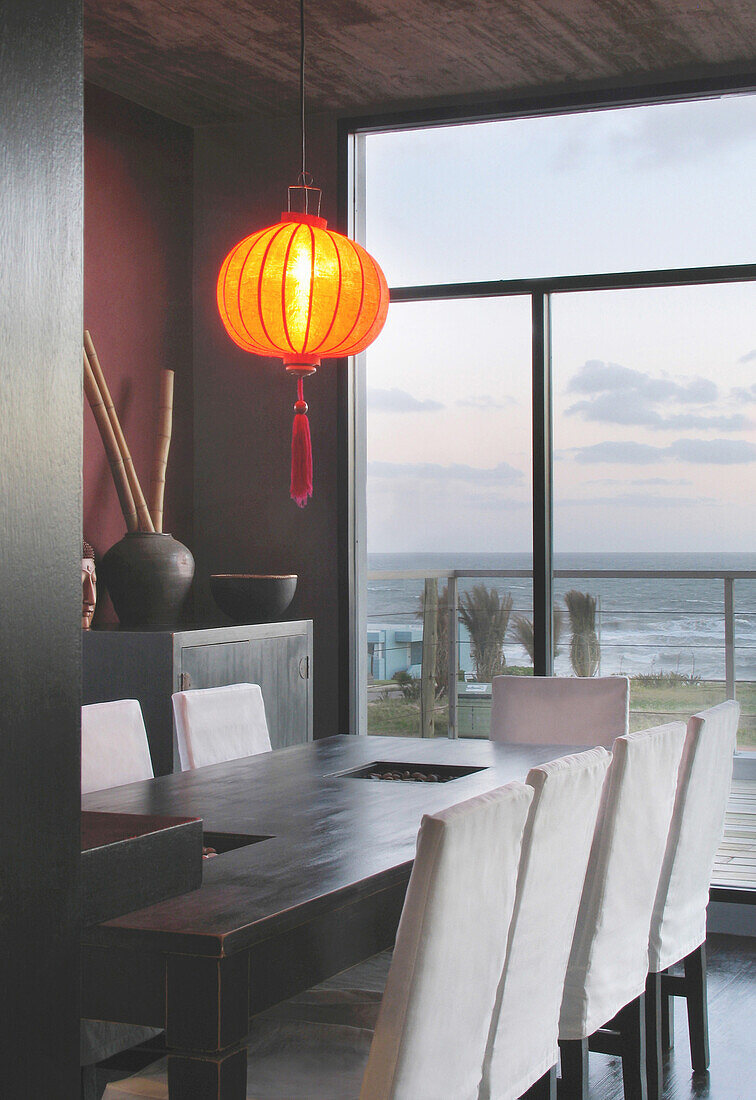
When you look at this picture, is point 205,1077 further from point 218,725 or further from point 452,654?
point 452,654

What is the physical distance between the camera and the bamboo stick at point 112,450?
456 cm

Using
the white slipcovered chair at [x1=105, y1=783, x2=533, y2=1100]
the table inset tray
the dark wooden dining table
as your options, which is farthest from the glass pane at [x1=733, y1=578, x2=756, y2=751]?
the table inset tray

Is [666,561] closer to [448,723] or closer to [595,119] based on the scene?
[448,723]

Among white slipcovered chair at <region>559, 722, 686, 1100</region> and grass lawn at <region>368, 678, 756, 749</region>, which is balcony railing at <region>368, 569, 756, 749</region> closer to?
grass lawn at <region>368, 678, 756, 749</region>

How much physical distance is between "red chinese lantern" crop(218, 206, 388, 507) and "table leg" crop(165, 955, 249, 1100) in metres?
1.90

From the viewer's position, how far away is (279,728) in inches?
188

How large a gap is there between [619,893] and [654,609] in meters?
2.38

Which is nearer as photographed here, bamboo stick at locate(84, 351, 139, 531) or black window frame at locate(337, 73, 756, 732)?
bamboo stick at locate(84, 351, 139, 531)

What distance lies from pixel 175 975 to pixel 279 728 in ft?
9.95

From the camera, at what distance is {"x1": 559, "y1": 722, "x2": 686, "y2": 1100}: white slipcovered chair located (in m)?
2.48

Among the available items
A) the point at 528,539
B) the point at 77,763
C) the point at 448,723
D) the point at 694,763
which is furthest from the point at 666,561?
the point at 77,763

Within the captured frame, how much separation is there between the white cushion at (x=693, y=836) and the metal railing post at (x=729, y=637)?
5.31 feet

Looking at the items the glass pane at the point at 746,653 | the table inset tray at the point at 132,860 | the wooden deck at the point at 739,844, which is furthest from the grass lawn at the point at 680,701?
the table inset tray at the point at 132,860

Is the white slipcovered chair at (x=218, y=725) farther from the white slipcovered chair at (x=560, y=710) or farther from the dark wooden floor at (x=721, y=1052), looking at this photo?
the dark wooden floor at (x=721, y=1052)
